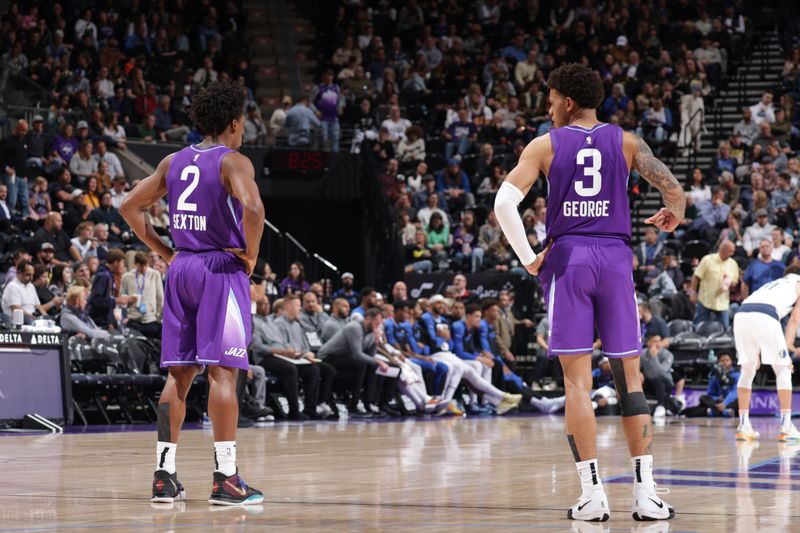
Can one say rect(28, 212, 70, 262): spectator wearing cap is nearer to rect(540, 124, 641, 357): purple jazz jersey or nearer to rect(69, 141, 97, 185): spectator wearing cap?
rect(69, 141, 97, 185): spectator wearing cap

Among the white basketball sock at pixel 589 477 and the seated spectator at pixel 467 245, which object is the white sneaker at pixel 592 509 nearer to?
the white basketball sock at pixel 589 477

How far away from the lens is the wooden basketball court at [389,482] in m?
5.59

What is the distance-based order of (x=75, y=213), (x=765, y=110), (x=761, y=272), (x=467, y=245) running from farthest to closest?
(x=765, y=110) → (x=467, y=245) → (x=761, y=272) → (x=75, y=213)

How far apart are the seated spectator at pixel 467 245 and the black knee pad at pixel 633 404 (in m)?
15.0

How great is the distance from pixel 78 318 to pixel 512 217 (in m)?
9.02

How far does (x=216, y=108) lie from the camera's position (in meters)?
6.53

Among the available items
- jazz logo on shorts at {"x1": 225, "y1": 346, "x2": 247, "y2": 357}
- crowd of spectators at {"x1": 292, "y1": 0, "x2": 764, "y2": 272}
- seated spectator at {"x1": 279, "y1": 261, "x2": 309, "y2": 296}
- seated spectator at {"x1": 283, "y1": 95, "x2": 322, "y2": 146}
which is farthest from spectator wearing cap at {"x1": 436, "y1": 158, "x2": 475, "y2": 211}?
jazz logo on shorts at {"x1": 225, "y1": 346, "x2": 247, "y2": 357}

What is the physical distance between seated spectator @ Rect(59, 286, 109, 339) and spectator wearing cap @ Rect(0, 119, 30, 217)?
4170 mm

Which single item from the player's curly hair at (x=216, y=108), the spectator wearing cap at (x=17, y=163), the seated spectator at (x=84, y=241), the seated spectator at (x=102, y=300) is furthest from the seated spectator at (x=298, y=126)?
the player's curly hair at (x=216, y=108)

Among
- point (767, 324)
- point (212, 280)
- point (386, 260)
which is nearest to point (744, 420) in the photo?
point (767, 324)

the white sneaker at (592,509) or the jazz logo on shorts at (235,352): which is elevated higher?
the jazz logo on shorts at (235,352)

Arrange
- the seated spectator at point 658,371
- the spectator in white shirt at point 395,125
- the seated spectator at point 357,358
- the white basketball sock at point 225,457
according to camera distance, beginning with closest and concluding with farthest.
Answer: the white basketball sock at point 225,457 < the seated spectator at point 357,358 < the seated spectator at point 658,371 < the spectator in white shirt at point 395,125

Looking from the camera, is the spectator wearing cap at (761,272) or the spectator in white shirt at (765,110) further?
the spectator in white shirt at (765,110)

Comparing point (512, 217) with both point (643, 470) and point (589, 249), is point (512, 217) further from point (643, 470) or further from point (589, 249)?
point (643, 470)
